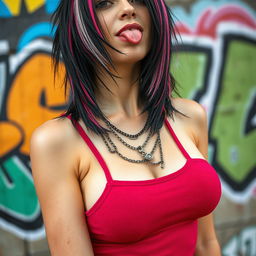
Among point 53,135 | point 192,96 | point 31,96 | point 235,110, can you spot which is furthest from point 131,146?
point 235,110

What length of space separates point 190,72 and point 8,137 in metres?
1.53

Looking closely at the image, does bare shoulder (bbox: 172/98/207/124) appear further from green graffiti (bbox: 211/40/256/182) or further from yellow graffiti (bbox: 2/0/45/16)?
green graffiti (bbox: 211/40/256/182)

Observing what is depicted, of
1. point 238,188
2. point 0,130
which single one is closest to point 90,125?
point 0,130

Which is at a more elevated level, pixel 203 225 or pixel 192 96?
pixel 203 225

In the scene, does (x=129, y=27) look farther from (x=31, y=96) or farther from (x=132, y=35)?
(x=31, y=96)

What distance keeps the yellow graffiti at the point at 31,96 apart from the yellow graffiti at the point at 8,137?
0.14ft

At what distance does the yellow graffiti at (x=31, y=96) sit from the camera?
117 inches

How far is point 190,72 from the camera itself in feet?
11.4

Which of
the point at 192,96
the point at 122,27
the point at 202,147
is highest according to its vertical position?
the point at 122,27

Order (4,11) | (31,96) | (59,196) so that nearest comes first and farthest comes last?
(59,196)
(4,11)
(31,96)

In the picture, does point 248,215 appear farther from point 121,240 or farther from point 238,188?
point 121,240

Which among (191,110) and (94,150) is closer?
(94,150)

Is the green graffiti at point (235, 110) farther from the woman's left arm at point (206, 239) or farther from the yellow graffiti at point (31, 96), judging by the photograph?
the woman's left arm at point (206, 239)

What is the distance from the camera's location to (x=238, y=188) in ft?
12.3
